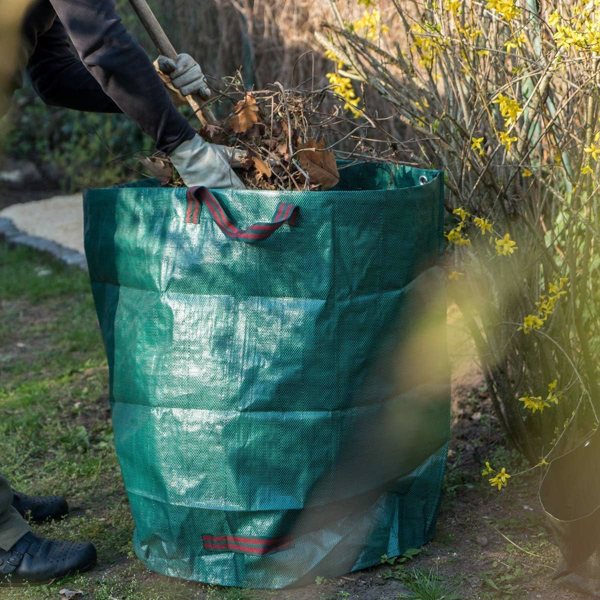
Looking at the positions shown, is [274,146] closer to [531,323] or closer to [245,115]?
[245,115]

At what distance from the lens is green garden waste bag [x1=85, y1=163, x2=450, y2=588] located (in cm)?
213

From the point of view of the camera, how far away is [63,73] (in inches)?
102

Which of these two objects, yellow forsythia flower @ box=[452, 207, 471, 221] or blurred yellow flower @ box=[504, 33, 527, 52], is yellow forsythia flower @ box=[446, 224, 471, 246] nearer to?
yellow forsythia flower @ box=[452, 207, 471, 221]

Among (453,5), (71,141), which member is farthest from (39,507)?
(71,141)

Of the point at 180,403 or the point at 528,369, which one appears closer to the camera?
the point at 180,403

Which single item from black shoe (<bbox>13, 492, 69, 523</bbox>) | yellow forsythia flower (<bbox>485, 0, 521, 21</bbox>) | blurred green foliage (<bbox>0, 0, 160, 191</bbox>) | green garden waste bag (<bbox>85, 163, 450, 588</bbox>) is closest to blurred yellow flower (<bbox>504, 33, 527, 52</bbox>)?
yellow forsythia flower (<bbox>485, 0, 521, 21</bbox>)

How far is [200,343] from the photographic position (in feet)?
7.14

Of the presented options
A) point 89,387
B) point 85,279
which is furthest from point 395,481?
point 85,279

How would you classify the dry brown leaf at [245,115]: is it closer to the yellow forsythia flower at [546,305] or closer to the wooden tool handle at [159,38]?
the wooden tool handle at [159,38]

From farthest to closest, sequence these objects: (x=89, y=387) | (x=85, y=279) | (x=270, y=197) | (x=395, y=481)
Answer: (x=85, y=279) < (x=89, y=387) < (x=395, y=481) < (x=270, y=197)

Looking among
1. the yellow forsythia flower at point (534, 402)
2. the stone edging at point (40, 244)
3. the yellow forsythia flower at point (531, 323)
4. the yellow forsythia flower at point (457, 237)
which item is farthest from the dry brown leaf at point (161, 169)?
the stone edging at point (40, 244)

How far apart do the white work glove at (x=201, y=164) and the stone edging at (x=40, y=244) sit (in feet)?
11.8

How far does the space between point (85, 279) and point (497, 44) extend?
3488 millimetres

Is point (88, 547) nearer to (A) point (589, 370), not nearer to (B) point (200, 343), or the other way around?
(B) point (200, 343)
